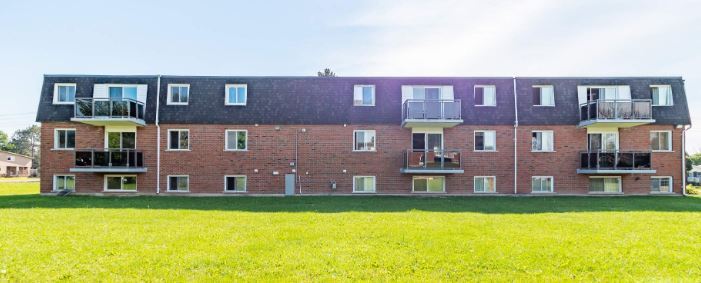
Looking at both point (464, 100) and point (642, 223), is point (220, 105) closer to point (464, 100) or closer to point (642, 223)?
point (464, 100)

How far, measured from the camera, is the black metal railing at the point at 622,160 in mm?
22672

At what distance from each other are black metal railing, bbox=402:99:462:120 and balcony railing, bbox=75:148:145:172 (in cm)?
1382

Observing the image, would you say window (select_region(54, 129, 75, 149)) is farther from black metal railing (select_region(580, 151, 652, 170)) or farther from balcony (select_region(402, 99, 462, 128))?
black metal railing (select_region(580, 151, 652, 170))

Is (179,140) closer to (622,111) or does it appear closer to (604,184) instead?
(604,184)

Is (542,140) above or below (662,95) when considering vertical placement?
below

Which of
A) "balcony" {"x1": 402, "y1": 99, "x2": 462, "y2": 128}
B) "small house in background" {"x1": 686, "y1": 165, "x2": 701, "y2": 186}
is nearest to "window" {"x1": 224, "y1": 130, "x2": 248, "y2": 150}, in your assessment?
"balcony" {"x1": 402, "y1": 99, "x2": 462, "y2": 128}

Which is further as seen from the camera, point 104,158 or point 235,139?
point 235,139

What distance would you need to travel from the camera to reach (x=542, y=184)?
2361cm

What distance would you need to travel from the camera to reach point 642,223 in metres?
12.1

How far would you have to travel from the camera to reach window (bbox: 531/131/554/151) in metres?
23.7

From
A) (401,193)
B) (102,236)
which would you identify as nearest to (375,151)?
(401,193)

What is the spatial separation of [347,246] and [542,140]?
59.4 ft

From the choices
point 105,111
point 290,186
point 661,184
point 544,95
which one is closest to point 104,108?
point 105,111

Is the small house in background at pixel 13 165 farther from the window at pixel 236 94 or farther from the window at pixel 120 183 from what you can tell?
the window at pixel 236 94
